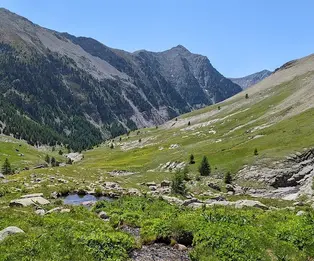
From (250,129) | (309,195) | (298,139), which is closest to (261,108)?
(250,129)

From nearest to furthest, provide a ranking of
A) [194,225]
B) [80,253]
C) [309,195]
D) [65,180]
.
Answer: [80,253] < [194,225] < [309,195] < [65,180]

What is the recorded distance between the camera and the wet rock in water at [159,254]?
74.2ft

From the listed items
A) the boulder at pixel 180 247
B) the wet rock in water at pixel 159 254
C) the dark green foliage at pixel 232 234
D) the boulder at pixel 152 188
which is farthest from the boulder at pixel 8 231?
the boulder at pixel 152 188

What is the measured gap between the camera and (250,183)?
72.2 metres

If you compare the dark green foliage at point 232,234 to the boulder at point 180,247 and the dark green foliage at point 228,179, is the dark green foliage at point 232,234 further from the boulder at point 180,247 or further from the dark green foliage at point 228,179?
the dark green foliage at point 228,179

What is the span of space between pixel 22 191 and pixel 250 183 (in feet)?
148

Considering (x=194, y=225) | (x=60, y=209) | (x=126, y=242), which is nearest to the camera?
(x=126, y=242)

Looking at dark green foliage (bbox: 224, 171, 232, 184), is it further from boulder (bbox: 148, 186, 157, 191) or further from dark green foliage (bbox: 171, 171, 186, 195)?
dark green foliage (bbox: 171, 171, 186, 195)

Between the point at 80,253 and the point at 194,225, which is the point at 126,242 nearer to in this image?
the point at 80,253

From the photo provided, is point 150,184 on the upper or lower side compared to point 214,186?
upper

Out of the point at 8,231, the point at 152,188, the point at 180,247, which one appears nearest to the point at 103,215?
the point at 180,247

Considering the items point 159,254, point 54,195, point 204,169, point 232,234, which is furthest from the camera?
point 204,169

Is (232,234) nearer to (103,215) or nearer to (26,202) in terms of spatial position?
(103,215)

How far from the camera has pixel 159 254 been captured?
76.8ft
